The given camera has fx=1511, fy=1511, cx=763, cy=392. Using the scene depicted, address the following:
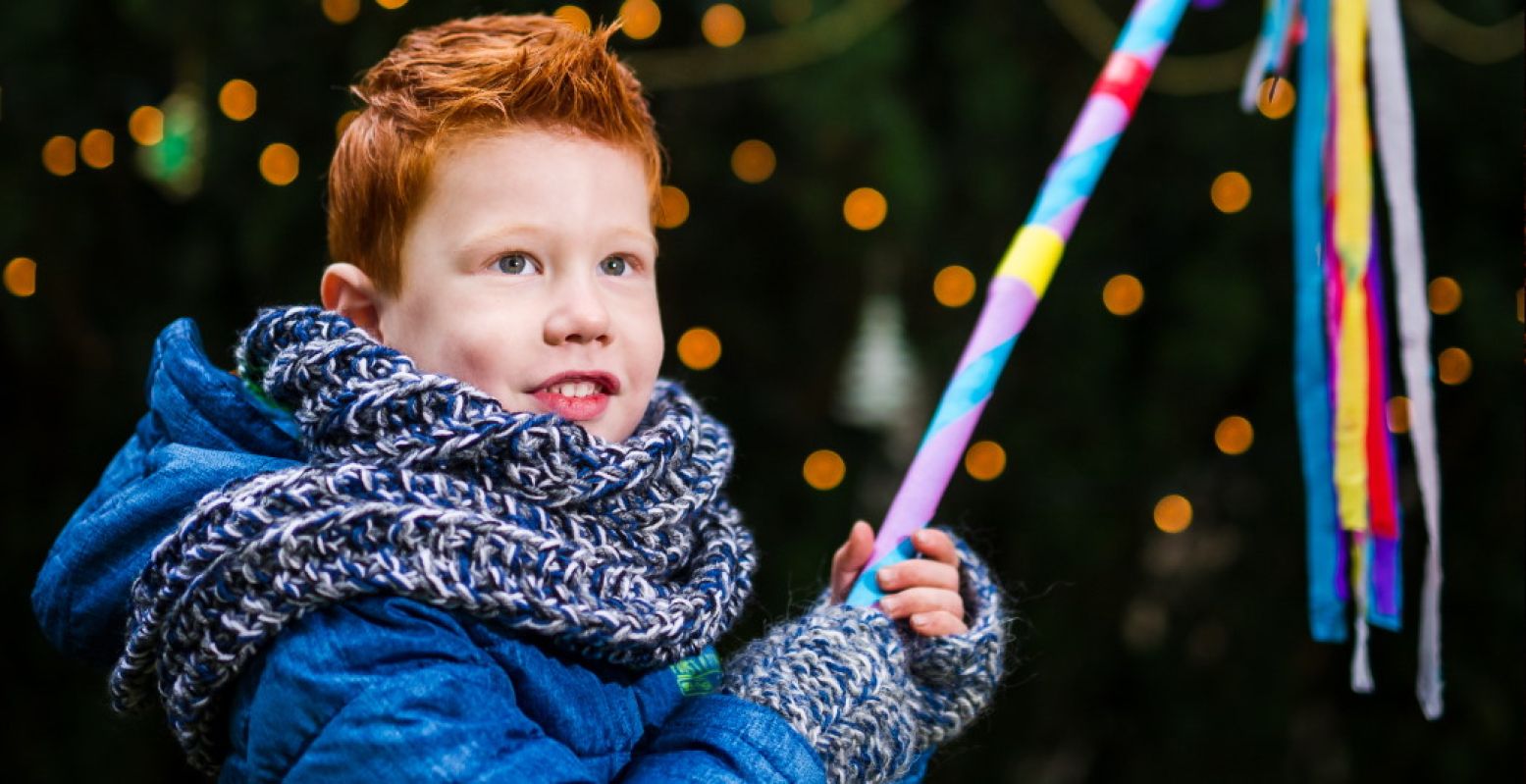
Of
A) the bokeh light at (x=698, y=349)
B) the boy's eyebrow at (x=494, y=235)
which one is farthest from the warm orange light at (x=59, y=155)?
the boy's eyebrow at (x=494, y=235)

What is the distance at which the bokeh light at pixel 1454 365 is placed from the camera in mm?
2324

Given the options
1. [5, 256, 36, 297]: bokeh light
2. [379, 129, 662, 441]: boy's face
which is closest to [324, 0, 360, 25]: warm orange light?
[5, 256, 36, 297]: bokeh light

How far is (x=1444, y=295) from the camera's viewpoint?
2.32 meters

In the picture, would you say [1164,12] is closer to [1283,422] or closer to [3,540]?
[1283,422]

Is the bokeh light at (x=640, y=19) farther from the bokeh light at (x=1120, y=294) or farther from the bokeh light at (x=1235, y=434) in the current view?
the bokeh light at (x=1235, y=434)

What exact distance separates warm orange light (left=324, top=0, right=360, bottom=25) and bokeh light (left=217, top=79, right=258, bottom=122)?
15 cm

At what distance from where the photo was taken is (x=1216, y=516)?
2418mm

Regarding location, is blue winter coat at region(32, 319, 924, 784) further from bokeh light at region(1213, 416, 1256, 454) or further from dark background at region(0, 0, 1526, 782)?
bokeh light at region(1213, 416, 1256, 454)

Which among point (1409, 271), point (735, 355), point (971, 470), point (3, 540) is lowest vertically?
point (3, 540)

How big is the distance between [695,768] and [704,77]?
140 cm

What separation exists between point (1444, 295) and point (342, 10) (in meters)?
1.68

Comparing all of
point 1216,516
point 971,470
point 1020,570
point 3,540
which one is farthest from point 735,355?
point 3,540

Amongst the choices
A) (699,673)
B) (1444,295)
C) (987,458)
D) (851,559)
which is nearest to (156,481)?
(699,673)

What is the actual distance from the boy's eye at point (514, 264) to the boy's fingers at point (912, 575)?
0.35 m
